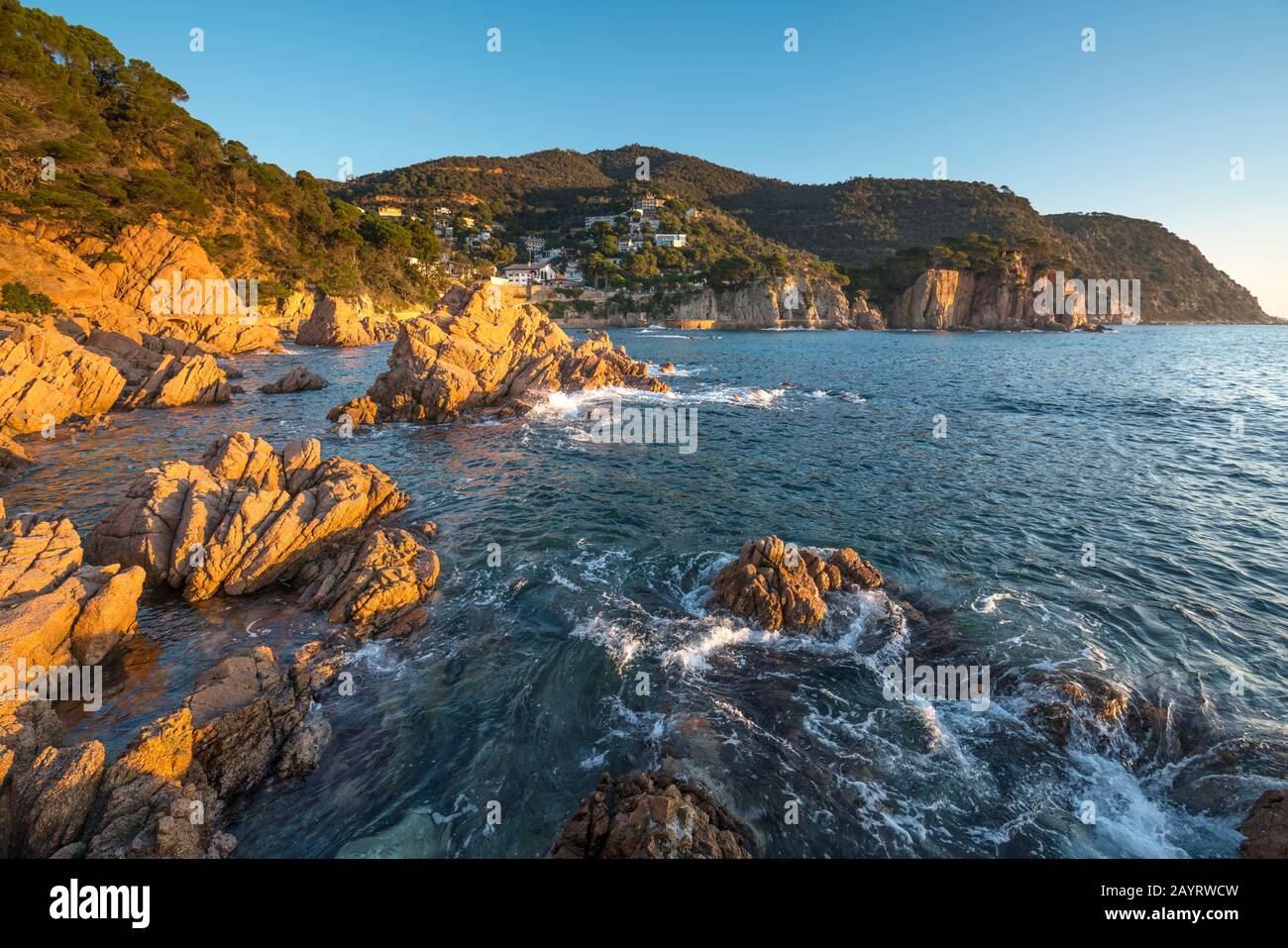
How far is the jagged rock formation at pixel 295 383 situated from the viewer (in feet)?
137

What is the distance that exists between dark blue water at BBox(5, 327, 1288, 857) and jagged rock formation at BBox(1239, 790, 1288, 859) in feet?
1.25

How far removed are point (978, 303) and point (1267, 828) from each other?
172722 mm

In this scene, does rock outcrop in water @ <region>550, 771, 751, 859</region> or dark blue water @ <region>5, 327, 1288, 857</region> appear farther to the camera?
dark blue water @ <region>5, 327, 1288, 857</region>

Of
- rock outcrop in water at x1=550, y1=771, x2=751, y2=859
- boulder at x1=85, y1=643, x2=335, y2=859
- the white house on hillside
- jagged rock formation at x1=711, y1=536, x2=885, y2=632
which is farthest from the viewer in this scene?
the white house on hillside

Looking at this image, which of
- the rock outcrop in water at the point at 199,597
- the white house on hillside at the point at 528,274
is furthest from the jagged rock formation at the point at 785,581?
the white house on hillside at the point at 528,274

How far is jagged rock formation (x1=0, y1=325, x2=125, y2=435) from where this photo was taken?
2759 cm

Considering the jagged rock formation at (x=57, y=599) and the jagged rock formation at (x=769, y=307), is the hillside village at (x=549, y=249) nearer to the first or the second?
the jagged rock formation at (x=769, y=307)

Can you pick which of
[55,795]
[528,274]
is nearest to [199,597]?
[55,795]

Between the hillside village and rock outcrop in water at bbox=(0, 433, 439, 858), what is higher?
the hillside village

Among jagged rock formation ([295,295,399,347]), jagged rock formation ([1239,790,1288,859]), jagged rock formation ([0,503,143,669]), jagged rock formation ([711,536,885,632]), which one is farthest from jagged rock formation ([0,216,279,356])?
jagged rock formation ([1239,790,1288,859])

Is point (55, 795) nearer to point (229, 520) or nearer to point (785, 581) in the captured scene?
point (229, 520)

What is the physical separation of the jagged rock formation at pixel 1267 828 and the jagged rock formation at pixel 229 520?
21.2 meters

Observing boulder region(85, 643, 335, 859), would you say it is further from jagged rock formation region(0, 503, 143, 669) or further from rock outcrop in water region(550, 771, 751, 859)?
rock outcrop in water region(550, 771, 751, 859)

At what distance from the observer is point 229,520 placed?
50.8 feet
